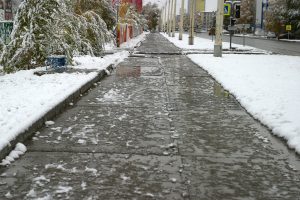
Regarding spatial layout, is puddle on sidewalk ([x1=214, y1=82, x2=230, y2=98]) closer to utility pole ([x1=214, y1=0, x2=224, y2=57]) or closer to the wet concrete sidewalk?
the wet concrete sidewalk

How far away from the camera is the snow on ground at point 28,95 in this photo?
6.00m

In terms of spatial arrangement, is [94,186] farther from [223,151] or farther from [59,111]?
[59,111]

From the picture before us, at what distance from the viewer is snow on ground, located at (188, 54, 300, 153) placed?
21.8 feet

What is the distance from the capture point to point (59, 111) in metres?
7.88

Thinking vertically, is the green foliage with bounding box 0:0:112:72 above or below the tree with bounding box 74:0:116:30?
below

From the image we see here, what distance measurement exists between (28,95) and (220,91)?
4737 millimetres

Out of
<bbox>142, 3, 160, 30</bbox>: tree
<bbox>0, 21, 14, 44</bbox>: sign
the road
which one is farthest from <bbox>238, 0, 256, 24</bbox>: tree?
<bbox>0, 21, 14, 44</bbox>: sign

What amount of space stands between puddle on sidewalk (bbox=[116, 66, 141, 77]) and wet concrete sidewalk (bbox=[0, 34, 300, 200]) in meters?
5.06

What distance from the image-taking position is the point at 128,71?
602 inches

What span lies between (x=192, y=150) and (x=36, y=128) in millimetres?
2412

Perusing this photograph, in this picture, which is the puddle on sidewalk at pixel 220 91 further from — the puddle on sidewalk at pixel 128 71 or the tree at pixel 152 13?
the tree at pixel 152 13

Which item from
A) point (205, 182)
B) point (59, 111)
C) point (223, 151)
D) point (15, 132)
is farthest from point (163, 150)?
point (59, 111)

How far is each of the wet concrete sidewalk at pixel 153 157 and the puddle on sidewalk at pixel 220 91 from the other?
114 cm

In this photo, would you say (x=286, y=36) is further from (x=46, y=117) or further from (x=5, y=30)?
(x=46, y=117)
